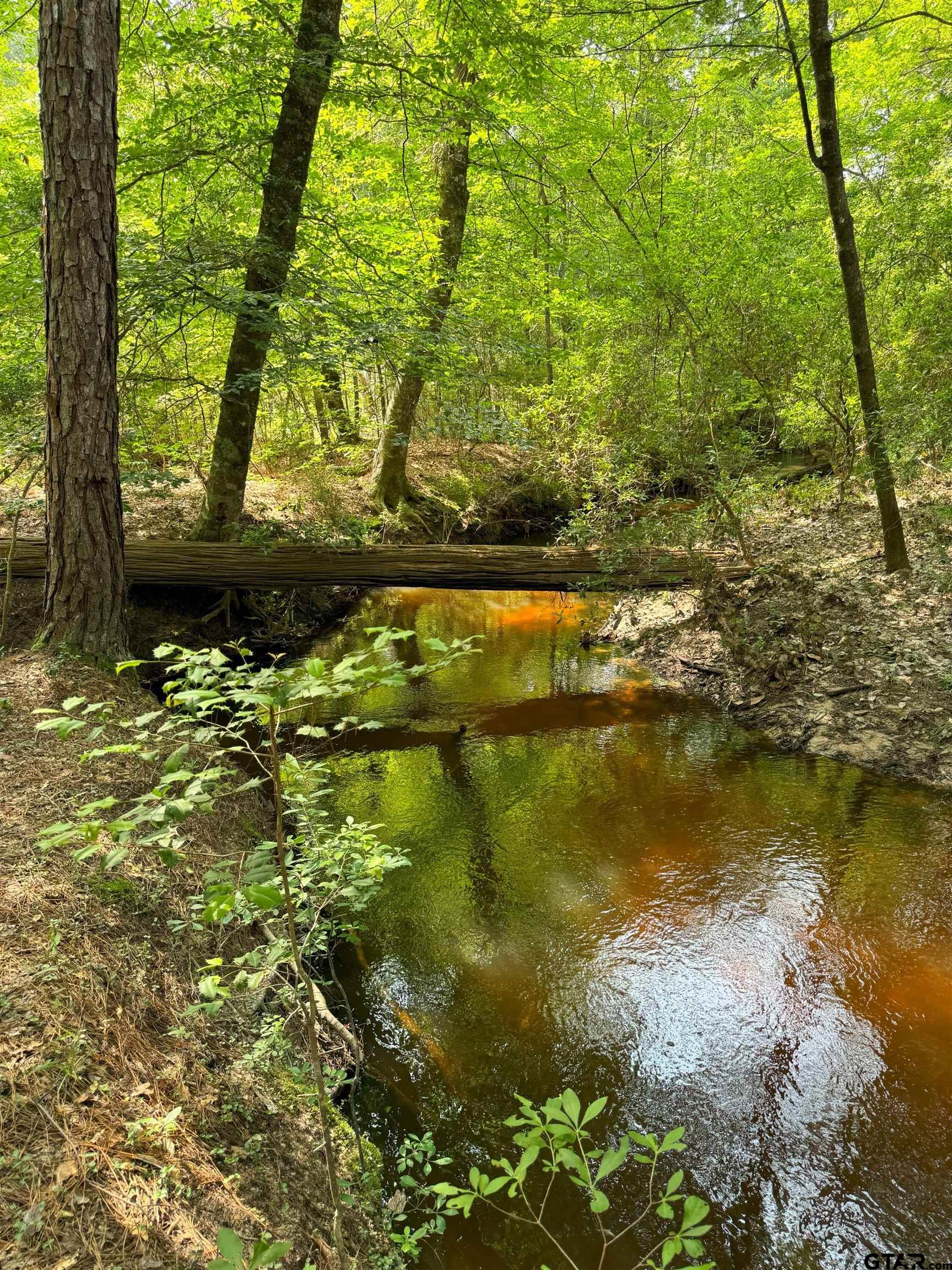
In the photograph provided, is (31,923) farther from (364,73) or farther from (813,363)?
(813,363)

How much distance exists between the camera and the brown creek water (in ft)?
8.50

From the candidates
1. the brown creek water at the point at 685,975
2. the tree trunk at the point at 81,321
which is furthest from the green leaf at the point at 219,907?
the tree trunk at the point at 81,321

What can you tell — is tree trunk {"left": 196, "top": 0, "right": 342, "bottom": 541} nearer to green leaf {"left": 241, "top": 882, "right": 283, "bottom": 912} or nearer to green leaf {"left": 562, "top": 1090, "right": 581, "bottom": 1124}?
green leaf {"left": 241, "top": 882, "right": 283, "bottom": 912}

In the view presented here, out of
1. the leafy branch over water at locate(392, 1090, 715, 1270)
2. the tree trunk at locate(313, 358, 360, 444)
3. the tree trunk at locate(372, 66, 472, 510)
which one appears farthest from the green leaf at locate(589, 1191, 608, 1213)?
the tree trunk at locate(313, 358, 360, 444)

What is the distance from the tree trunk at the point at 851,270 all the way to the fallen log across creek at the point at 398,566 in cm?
166

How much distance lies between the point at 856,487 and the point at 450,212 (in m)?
8.14

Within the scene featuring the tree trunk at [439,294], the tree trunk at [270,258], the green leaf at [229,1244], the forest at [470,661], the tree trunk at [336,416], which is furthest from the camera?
the tree trunk at [336,416]

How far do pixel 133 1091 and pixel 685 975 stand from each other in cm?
292

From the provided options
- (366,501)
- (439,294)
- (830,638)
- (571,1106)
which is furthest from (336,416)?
(571,1106)

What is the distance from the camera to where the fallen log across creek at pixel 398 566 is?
6676 millimetres

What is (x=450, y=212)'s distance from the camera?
34.6 feet

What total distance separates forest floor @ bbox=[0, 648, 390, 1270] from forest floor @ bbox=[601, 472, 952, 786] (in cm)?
550

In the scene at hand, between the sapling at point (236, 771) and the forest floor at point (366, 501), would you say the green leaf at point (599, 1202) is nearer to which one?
the sapling at point (236, 771)

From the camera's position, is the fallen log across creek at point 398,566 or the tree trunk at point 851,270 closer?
the tree trunk at point 851,270
